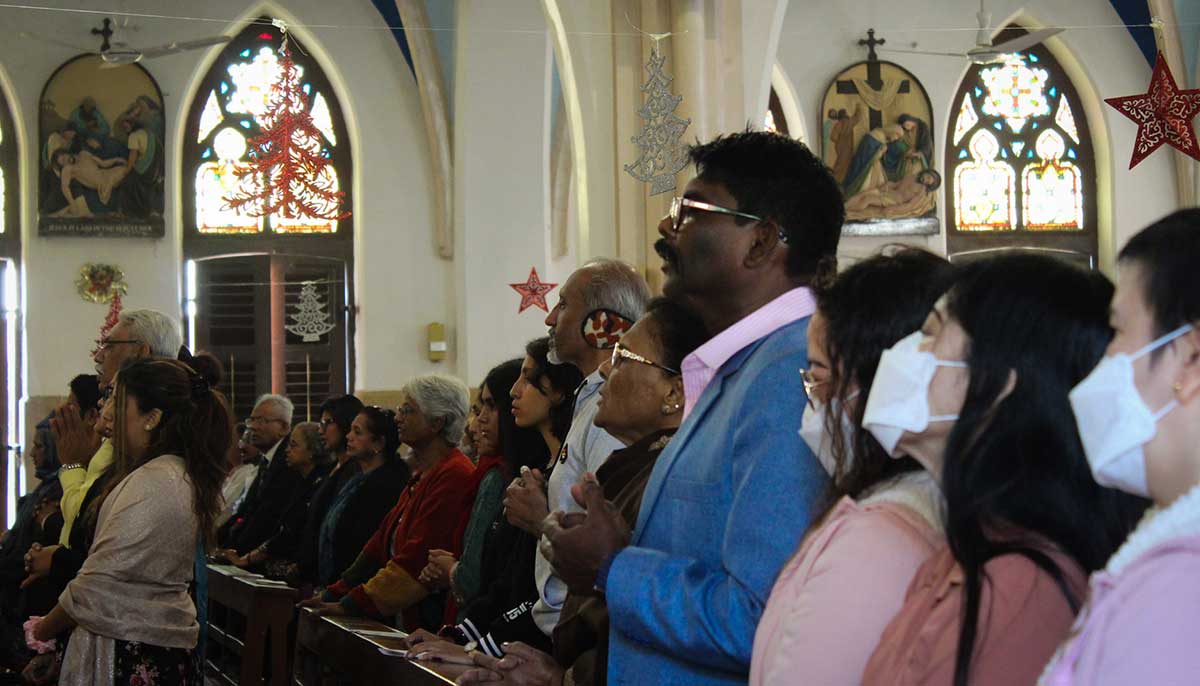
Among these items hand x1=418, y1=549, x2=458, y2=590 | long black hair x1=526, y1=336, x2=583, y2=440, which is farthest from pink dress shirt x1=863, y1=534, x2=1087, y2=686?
hand x1=418, y1=549, x2=458, y2=590

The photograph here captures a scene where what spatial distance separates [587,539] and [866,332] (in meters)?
0.72

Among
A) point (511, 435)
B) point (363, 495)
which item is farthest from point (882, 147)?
point (511, 435)

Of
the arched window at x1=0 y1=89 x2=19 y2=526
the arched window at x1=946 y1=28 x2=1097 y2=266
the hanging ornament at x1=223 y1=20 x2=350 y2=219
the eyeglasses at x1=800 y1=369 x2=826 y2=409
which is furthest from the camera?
the arched window at x1=946 y1=28 x2=1097 y2=266

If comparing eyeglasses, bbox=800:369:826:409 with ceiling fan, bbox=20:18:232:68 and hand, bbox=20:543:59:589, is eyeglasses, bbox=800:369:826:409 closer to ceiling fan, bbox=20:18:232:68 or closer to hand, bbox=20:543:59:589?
hand, bbox=20:543:59:589

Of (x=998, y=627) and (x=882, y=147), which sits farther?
(x=882, y=147)

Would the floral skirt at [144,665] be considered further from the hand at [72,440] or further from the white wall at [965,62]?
the white wall at [965,62]

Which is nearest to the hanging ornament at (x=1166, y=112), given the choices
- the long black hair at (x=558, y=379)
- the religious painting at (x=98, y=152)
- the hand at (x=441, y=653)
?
the long black hair at (x=558, y=379)

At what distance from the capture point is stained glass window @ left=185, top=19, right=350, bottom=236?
17.1 m

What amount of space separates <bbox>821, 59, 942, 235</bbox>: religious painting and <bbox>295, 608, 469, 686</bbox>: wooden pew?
12090mm

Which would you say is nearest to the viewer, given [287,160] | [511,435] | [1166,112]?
[511,435]

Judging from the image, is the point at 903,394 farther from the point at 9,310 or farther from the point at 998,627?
the point at 9,310

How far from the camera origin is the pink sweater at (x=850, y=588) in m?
1.93

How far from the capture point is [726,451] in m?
2.48

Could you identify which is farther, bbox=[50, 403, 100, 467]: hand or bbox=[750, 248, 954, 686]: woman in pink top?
bbox=[50, 403, 100, 467]: hand
